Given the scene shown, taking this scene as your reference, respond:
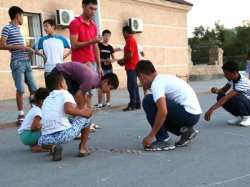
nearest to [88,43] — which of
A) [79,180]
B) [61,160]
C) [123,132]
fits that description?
[123,132]

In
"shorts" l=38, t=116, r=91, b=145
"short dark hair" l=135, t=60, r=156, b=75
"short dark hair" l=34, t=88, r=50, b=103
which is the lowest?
"shorts" l=38, t=116, r=91, b=145

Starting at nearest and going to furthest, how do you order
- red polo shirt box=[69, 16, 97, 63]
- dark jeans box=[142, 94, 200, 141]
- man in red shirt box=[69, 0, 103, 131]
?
dark jeans box=[142, 94, 200, 141]
man in red shirt box=[69, 0, 103, 131]
red polo shirt box=[69, 16, 97, 63]

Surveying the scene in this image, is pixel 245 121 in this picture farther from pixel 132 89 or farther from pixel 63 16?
pixel 63 16

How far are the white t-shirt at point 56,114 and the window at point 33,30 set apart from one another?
8955 mm

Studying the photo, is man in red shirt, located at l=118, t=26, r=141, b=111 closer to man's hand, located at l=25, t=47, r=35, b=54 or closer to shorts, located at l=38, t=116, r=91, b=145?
man's hand, located at l=25, t=47, r=35, b=54

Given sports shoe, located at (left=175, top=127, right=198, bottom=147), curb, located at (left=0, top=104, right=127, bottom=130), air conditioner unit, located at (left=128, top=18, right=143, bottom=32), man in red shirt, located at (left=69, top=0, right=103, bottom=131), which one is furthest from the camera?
air conditioner unit, located at (left=128, top=18, right=143, bottom=32)

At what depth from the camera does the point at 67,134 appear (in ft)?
15.3

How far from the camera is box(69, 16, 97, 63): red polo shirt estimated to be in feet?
20.5

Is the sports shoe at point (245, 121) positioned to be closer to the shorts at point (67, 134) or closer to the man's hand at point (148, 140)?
the man's hand at point (148, 140)

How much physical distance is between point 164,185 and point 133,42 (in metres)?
5.72

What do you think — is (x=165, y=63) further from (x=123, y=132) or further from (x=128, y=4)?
(x=123, y=132)

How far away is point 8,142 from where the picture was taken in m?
6.01

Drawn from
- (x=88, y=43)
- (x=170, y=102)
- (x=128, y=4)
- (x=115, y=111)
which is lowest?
(x=115, y=111)

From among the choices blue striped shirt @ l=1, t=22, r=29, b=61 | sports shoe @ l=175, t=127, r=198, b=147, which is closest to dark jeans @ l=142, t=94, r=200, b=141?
sports shoe @ l=175, t=127, r=198, b=147
